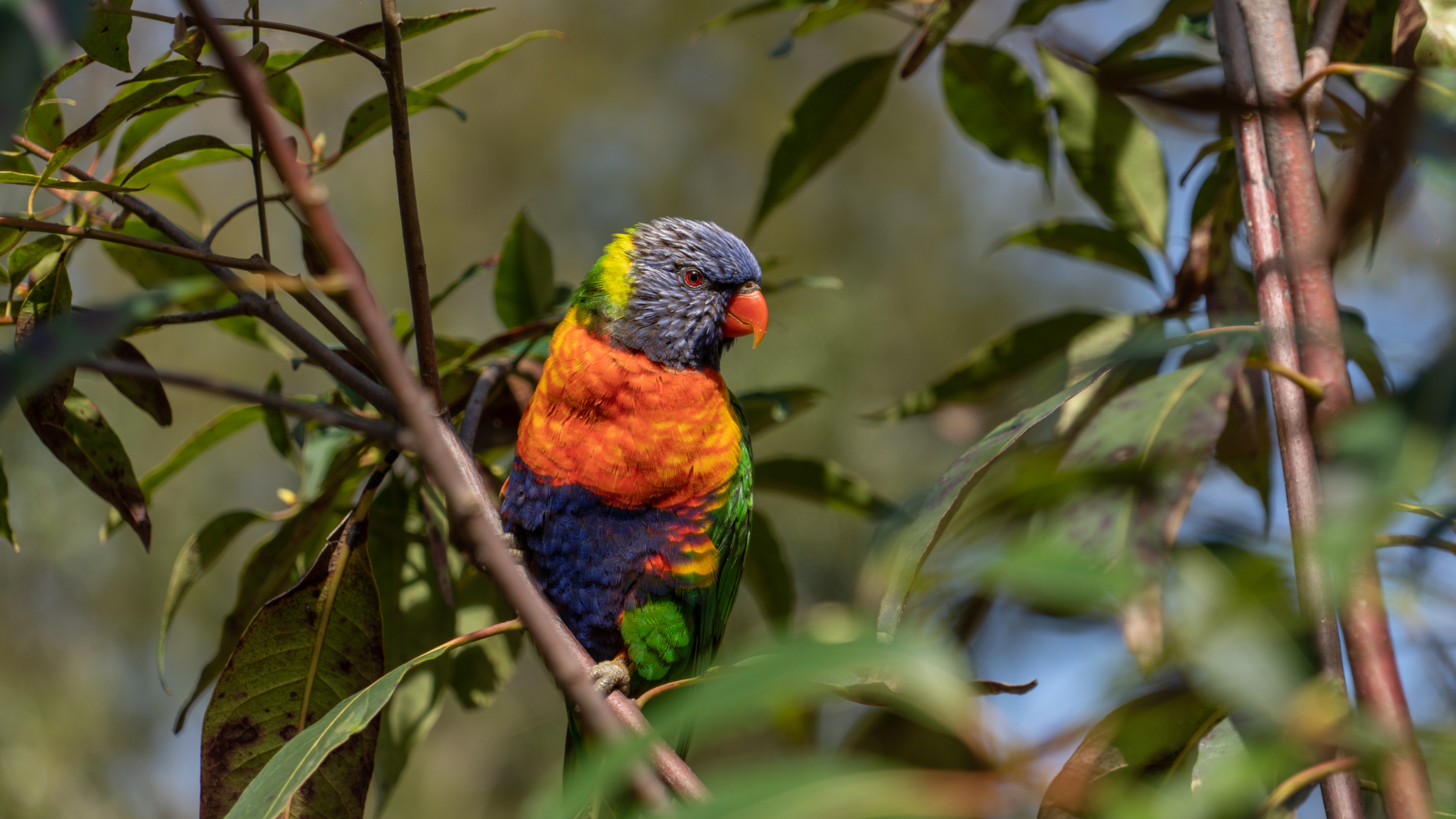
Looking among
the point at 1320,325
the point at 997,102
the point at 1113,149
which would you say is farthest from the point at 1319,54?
the point at 997,102

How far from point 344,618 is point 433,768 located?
5355 mm

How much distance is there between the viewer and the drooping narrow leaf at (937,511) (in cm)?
67

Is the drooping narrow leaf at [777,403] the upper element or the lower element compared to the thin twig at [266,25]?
lower

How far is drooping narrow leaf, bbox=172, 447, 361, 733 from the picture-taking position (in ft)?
3.87

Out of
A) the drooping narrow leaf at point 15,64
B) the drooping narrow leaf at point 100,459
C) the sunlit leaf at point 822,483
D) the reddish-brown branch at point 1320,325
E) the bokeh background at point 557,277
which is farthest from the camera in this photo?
the bokeh background at point 557,277

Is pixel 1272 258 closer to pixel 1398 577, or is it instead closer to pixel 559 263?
pixel 1398 577

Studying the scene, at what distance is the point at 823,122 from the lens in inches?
56.3

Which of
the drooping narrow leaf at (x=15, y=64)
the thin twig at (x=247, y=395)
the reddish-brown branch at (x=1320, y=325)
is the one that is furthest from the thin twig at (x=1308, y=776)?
the drooping narrow leaf at (x=15, y=64)

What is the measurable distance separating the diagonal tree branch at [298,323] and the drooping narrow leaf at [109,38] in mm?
139

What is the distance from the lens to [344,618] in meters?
1.02

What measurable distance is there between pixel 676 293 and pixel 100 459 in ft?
3.12

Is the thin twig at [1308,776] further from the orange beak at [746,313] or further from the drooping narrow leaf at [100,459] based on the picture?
the orange beak at [746,313]

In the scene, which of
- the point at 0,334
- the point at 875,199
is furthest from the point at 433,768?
the point at 875,199

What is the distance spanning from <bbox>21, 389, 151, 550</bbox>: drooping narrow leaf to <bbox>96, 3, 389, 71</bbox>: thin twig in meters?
0.44
